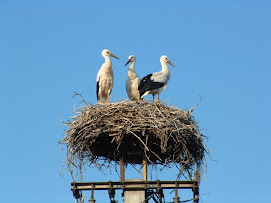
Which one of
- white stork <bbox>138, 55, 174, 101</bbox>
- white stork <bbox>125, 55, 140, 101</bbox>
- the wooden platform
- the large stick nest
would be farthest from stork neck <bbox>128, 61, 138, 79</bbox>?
the wooden platform

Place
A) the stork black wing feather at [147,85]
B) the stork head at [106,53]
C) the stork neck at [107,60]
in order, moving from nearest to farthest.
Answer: the stork black wing feather at [147,85], the stork neck at [107,60], the stork head at [106,53]

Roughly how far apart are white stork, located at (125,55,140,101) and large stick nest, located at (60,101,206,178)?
2330 millimetres

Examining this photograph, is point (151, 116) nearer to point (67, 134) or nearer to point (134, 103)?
point (134, 103)

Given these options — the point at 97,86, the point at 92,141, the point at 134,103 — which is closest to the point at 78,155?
the point at 92,141

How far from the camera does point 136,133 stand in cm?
1369

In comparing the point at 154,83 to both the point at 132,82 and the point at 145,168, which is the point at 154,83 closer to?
the point at 132,82

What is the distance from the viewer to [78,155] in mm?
13953

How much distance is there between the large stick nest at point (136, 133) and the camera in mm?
13594

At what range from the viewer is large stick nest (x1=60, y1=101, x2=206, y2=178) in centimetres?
1359

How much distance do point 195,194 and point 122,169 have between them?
4.97 feet

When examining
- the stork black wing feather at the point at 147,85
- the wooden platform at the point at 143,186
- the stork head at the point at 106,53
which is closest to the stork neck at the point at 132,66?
the stork head at the point at 106,53

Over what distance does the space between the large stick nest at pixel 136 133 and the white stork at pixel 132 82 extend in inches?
91.7

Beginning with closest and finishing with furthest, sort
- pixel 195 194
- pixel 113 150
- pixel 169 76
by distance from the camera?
pixel 195 194 < pixel 113 150 < pixel 169 76

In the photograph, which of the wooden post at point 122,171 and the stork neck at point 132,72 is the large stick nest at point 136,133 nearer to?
the wooden post at point 122,171
